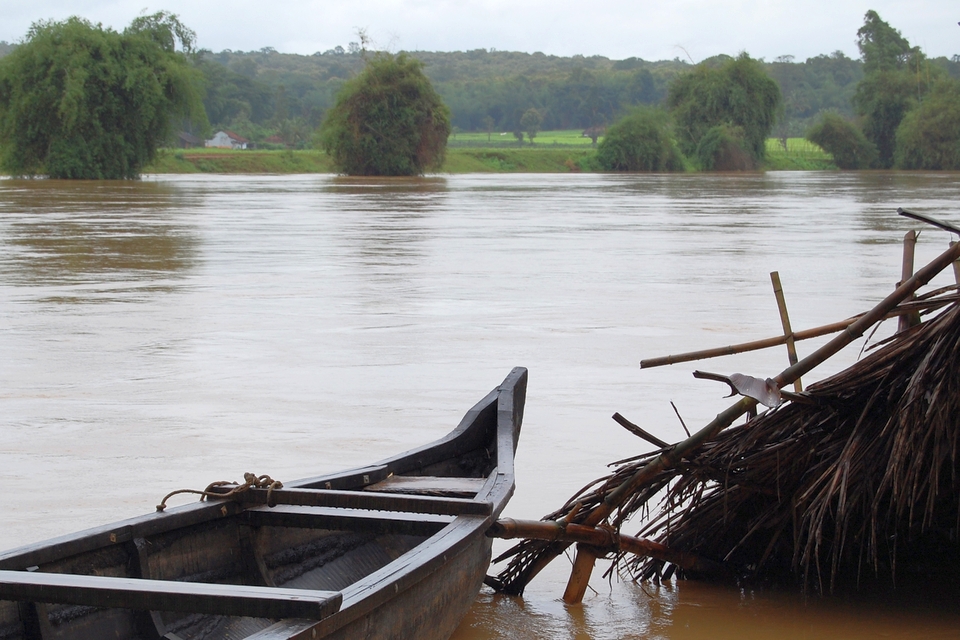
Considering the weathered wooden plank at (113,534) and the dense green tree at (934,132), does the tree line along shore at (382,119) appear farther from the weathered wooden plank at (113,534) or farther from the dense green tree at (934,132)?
the weathered wooden plank at (113,534)

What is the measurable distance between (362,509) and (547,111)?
14580 cm

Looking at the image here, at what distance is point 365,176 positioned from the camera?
200ft

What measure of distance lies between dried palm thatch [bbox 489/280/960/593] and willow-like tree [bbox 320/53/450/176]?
56090mm

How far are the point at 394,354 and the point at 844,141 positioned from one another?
7549 cm

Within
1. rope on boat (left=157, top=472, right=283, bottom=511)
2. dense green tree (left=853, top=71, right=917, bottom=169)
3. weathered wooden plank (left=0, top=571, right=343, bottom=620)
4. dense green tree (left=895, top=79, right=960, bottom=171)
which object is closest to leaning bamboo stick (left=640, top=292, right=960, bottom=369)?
rope on boat (left=157, top=472, right=283, bottom=511)

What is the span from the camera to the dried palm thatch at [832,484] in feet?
11.9

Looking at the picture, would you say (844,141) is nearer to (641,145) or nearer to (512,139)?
(641,145)

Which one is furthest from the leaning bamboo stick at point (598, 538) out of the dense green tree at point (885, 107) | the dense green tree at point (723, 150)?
the dense green tree at point (885, 107)

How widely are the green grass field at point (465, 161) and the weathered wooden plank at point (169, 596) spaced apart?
60272 mm

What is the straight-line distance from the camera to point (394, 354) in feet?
28.0

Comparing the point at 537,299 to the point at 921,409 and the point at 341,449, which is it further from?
the point at 921,409

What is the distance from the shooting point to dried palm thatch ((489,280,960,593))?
3.63 meters

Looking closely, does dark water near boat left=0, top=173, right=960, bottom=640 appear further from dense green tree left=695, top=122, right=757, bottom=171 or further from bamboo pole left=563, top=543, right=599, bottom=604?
Result: dense green tree left=695, top=122, right=757, bottom=171

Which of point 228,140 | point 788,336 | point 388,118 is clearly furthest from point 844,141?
point 788,336
